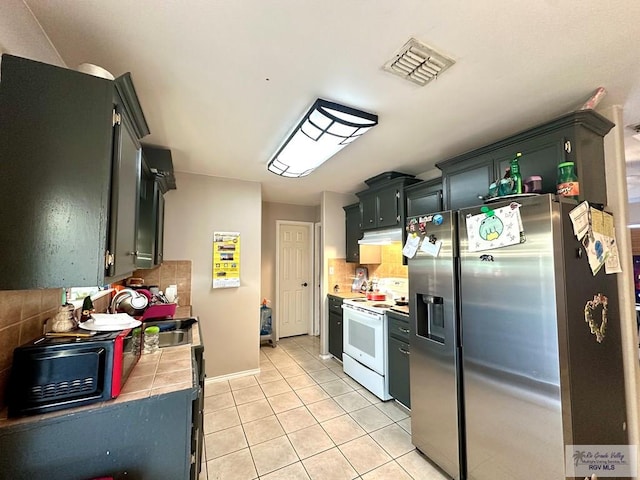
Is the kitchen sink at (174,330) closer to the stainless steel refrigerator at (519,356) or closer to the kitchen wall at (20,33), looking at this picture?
the kitchen wall at (20,33)

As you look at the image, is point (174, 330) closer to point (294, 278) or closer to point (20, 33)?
point (20, 33)

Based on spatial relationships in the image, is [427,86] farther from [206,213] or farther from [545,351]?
[206,213]

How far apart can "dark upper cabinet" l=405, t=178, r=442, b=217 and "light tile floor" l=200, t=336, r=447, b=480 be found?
200 centimetres

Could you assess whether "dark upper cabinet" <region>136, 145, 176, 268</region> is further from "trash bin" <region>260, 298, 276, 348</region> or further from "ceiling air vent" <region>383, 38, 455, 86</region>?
"trash bin" <region>260, 298, 276, 348</region>

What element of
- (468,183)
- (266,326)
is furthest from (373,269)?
(468,183)

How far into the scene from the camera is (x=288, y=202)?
15.5 feet

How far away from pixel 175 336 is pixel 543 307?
2445 millimetres

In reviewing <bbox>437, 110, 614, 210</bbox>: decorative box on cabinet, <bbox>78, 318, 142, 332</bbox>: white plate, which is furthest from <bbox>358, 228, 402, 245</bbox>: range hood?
<bbox>78, 318, 142, 332</bbox>: white plate

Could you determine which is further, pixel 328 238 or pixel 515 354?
pixel 328 238

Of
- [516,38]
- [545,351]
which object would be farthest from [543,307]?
[516,38]

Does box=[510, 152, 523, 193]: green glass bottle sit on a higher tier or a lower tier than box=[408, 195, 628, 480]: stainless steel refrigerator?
higher

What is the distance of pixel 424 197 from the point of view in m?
2.67

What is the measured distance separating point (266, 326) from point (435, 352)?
118 inches

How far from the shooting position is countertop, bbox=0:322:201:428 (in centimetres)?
95
